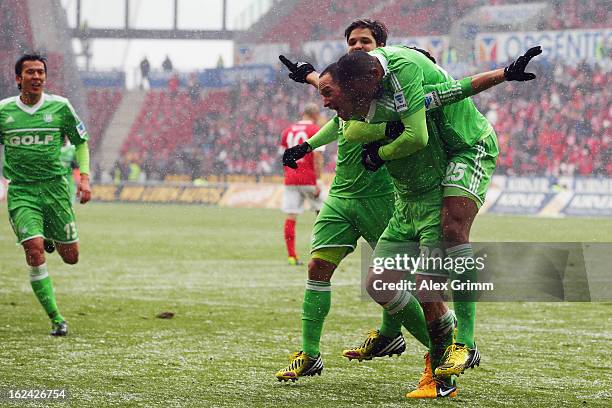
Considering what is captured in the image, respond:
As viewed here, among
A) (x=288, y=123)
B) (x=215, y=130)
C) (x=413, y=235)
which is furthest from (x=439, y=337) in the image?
(x=215, y=130)

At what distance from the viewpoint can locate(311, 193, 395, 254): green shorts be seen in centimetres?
571

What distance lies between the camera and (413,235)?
5.22 meters

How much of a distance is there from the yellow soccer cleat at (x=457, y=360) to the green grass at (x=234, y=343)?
0.50 feet

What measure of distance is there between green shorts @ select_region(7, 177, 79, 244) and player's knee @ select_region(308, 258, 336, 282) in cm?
272

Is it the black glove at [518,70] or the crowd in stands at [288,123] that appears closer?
the black glove at [518,70]

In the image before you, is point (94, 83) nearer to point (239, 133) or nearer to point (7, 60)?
point (7, 60)

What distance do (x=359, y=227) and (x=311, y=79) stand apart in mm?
838

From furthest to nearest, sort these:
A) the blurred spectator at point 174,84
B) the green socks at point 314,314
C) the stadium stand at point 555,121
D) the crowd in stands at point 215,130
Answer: the blurred spectator at point 174,84, the crowd in stands at point 215,130, the stadium stand at point 555,121, the green socks at point 314,314

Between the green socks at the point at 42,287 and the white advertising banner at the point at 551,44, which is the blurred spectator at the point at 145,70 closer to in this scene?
the white advertising banner at the point at 551,44

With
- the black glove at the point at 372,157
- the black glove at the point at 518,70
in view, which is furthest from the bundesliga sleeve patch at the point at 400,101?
the black glove at the point at 518,70

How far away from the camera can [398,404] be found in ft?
16.0

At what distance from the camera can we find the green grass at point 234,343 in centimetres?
512

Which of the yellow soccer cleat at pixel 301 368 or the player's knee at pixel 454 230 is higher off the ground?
the player's knee at pixel 454 230

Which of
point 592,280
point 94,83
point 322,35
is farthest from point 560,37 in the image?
point 592,280
